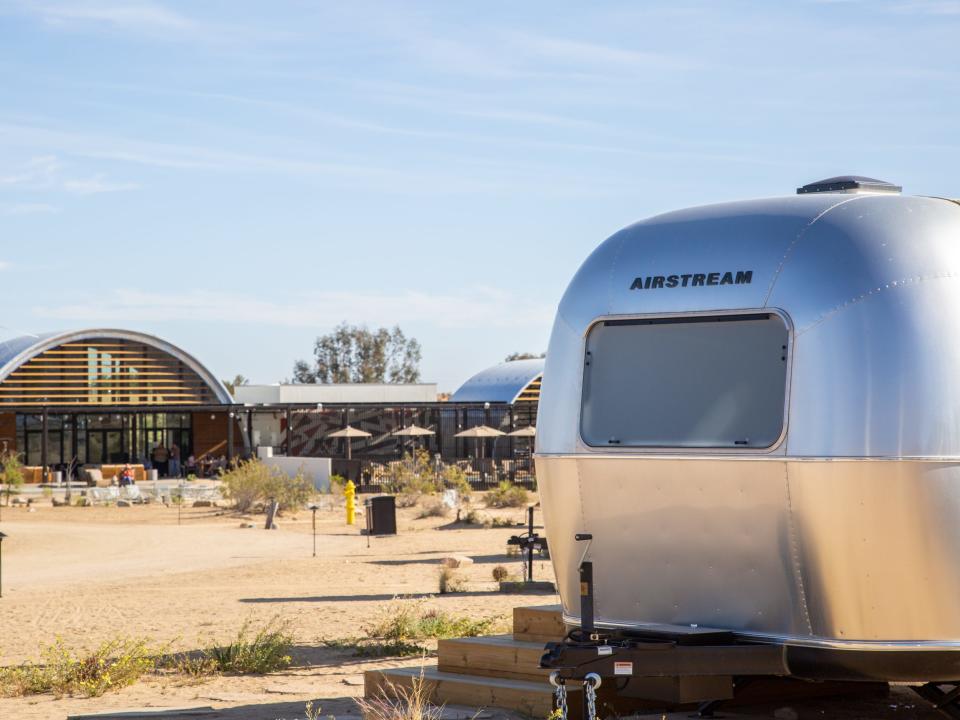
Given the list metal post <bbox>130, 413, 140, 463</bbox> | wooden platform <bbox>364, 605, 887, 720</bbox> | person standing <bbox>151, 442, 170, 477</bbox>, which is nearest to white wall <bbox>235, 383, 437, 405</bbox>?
person standing <bbox>151, 442, 170, 477</bbox>

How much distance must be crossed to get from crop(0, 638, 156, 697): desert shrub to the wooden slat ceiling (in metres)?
39.4

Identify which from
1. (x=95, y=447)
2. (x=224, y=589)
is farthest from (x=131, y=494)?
(x=224, y=589)

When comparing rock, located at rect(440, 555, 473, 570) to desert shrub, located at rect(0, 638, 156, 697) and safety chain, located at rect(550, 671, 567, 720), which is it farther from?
safety chain, located at rect(550, 671, 567, 720)

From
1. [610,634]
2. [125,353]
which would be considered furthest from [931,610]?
[125,353]

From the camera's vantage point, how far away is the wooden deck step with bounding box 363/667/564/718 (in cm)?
903

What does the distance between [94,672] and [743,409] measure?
6.46 meters

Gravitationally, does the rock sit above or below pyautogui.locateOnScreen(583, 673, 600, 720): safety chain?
below

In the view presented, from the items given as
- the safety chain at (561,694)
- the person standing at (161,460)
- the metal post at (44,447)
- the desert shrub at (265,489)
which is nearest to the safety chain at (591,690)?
the safety chain at (561,694)

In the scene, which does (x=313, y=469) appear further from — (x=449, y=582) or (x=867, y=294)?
(x=867, y=294)

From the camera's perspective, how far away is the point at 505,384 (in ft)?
192

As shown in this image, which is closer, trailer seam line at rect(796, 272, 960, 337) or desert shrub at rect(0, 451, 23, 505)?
trailer seam line at rect(796, 272, 960, 337)

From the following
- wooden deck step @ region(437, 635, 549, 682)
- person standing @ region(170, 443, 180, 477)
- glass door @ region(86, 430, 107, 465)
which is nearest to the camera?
wooden deck step @ region(437, 635, 549, 682)

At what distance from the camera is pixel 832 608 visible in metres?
7.15

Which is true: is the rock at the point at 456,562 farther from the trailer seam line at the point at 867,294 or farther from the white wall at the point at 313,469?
the white wall at the point at 313,469
